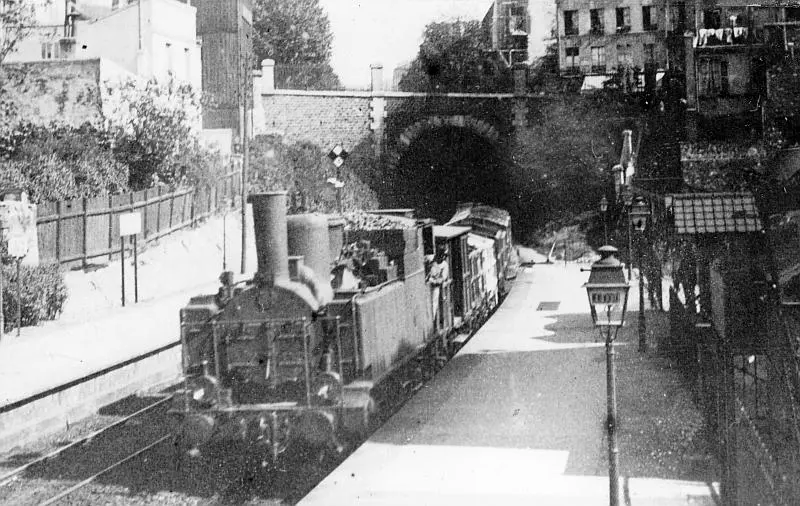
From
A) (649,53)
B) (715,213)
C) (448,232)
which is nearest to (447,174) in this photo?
(649,53)

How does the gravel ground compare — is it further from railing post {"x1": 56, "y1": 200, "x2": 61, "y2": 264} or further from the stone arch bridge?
the stone arch bridge

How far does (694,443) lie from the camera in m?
9.52

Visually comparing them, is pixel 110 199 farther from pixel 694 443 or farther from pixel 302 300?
pixel 694 443

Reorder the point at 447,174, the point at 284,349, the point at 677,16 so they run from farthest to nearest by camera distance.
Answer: the point at 447,174, the point at 677,16, the point at 284,349

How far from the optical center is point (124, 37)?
27.1 meters

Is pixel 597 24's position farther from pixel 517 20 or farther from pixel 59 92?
pixel 59 92

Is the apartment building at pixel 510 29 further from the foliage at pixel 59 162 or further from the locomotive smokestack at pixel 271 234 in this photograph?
the locomotive smokestack at pixel 271 234

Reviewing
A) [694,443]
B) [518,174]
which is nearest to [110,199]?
[694,443]

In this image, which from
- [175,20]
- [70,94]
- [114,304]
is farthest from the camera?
[175,20]

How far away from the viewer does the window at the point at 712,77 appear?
90.4 feet

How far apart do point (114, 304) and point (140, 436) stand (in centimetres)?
818

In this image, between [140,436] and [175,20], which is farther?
[175,20]

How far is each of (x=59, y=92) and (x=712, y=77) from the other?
20221 millimetres

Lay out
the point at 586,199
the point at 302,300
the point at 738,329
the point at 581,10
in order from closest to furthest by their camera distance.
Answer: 1. the point at 738,329
2. the point at 302,300
3. the point at 586,199
4. the point at 581,10
